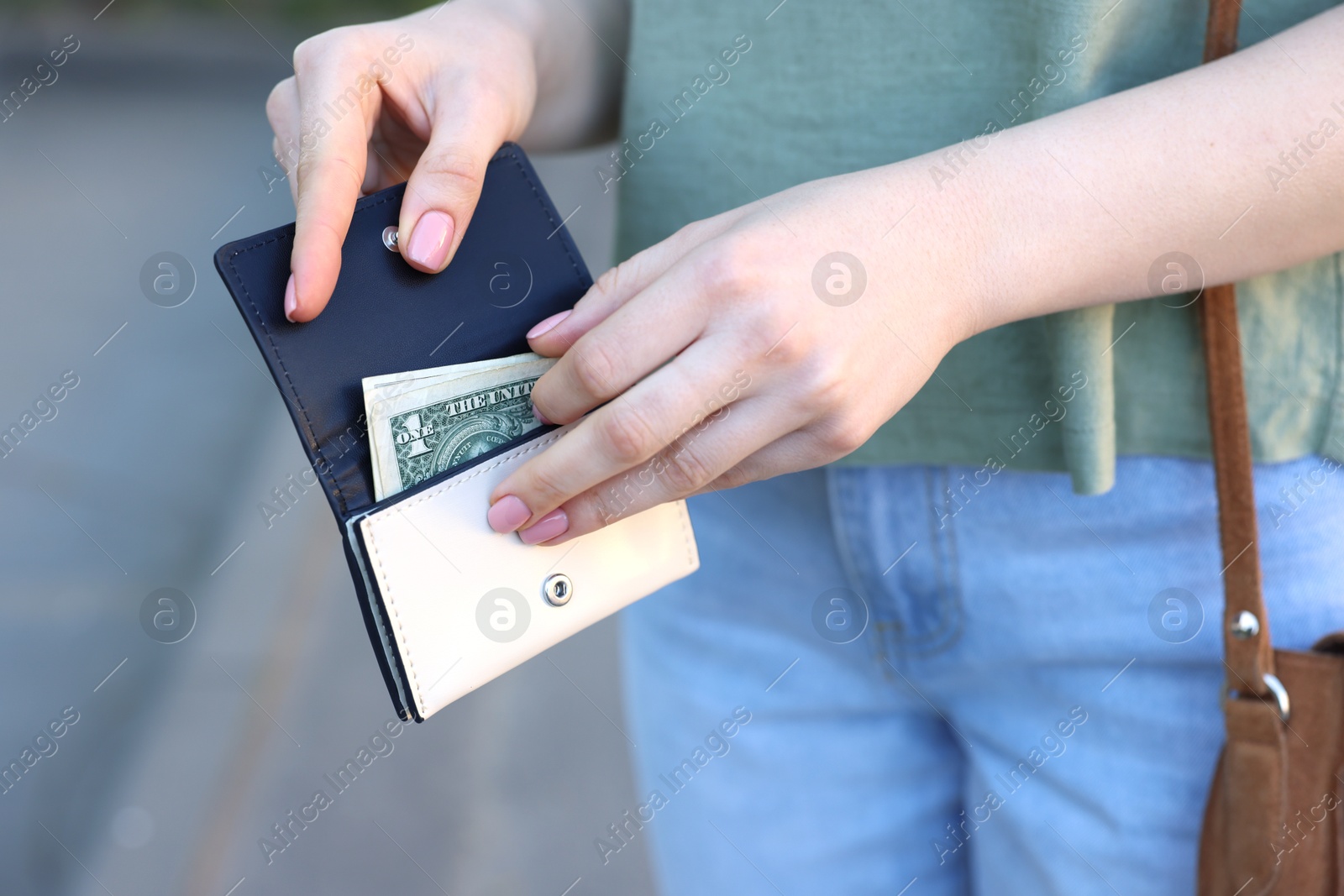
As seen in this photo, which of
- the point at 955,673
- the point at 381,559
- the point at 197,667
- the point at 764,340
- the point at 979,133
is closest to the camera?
the point at 764,340

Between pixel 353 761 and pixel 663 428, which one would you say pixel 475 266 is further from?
pixel 353 761

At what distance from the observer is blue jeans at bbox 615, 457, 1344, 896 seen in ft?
3.28

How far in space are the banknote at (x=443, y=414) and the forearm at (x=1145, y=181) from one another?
1.39ft

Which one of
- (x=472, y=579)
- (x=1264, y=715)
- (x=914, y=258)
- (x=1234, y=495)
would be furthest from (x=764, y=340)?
(x=1264, y=715)

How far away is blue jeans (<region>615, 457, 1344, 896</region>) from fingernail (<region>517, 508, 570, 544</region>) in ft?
1.26

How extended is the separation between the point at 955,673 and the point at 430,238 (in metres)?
0.81

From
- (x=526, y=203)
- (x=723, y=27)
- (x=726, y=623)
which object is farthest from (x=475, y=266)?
(x=726, y=623)

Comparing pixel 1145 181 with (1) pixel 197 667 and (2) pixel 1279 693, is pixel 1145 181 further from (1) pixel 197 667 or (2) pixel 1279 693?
(1) pixel 197 667

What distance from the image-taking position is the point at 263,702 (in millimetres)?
2871

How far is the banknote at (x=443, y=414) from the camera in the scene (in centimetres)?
92

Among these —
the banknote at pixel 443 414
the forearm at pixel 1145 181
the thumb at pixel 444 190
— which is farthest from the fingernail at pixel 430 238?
the forearm at pixel 1145 181

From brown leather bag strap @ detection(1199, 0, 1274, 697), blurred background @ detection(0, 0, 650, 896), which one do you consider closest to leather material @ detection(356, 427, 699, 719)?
brown leather bag strap @ detection(1199, 0, 1274, 697)

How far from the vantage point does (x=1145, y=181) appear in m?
0.81

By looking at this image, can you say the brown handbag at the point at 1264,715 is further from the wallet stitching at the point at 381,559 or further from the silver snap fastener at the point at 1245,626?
the wallet stitching at the point at 381,559
